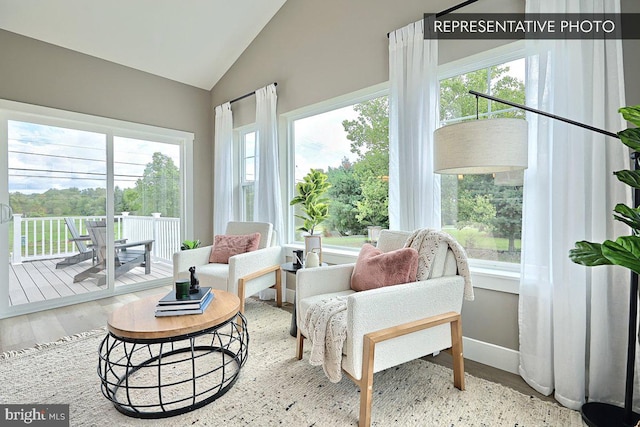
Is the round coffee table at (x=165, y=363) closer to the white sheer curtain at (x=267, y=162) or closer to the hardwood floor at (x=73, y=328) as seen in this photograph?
the hardwood floor at (x=73, y=328)

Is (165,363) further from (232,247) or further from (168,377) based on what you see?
(232,247)

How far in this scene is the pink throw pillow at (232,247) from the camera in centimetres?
335

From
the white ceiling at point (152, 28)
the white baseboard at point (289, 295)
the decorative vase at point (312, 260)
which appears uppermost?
the white ceiling at point (152, 28)

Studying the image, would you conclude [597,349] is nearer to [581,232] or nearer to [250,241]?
[581,232]

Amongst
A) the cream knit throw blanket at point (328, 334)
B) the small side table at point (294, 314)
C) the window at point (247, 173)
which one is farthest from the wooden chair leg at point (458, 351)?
the window at point (247, 173)

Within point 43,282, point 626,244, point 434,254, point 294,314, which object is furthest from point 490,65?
point 43,282

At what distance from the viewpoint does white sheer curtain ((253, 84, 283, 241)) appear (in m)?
3.76

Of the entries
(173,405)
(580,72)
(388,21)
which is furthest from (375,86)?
(173,405)

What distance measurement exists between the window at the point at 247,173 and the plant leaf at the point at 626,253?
3.84 metres

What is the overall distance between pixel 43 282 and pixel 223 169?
238cm

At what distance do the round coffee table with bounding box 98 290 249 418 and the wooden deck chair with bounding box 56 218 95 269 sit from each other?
201 centimetres

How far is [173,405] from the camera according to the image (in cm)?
175

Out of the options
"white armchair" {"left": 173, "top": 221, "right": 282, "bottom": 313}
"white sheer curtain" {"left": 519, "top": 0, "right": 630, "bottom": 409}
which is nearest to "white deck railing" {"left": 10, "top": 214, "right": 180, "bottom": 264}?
"white armchair" {"left": 173, "top": 221, "right": 282, "bottom": 313}

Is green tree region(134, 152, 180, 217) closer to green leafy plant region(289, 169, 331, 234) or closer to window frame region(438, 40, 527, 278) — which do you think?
green leafy plant region(289, 169, 331, 234)
